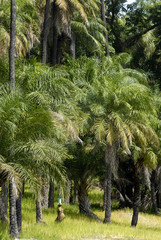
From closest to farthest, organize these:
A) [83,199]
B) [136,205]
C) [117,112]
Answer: [117,112], [136,205], [83,199]

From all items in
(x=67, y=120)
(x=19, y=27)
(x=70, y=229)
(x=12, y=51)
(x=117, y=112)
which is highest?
(x=19, y=27)

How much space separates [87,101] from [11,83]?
619 centimetres

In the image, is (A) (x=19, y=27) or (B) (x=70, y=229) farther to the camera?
(A) (x=19, y=27)

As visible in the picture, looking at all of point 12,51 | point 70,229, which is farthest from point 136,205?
point 12,51

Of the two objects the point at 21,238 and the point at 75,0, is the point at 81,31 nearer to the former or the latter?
the point at 75,0

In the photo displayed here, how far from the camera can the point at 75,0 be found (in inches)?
1010

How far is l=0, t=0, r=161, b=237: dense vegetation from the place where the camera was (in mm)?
13844

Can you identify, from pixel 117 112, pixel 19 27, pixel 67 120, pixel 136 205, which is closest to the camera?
pixel 67 120

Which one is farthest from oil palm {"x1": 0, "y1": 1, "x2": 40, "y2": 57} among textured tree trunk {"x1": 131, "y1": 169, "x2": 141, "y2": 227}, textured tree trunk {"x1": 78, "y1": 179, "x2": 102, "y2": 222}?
textured tree trunk {"x1": 131, "y1": 169, "x2": 141, "y2": 227}

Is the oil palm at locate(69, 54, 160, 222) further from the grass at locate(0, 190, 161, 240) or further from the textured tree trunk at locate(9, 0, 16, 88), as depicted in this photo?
the textured tree trunk at locate(9, 0, 16, 88)

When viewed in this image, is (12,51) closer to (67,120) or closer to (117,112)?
(67,120)

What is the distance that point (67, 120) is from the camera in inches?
664

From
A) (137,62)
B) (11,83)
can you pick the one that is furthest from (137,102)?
(137,62)

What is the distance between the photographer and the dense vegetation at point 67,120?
13.8m
